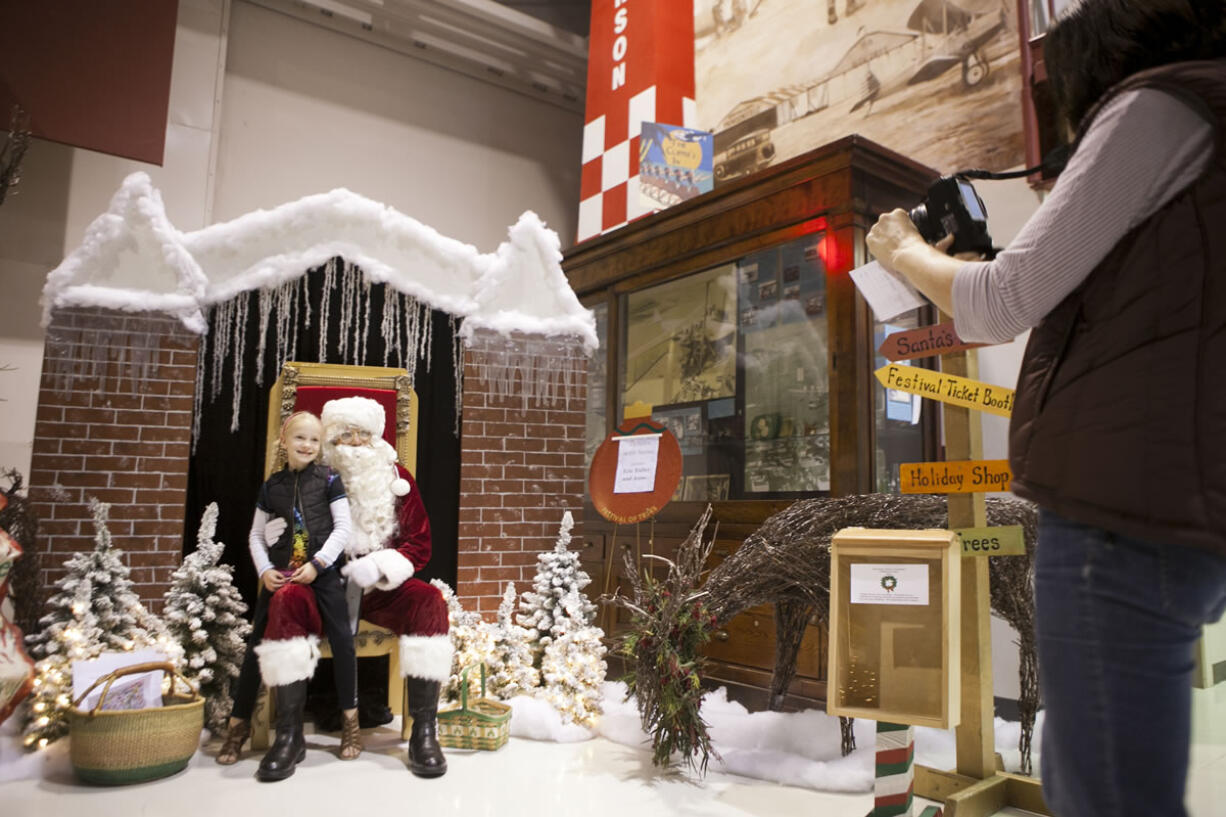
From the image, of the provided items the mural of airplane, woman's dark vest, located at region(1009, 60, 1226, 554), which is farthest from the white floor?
the mural of airplane

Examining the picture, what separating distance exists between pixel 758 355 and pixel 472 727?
2.11 metres

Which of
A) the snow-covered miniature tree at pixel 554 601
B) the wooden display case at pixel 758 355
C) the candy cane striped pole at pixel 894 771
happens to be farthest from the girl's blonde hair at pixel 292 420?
the candy cane striped pole at pixel 894 771

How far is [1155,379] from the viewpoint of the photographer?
946 millimetres

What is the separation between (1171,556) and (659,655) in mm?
1913

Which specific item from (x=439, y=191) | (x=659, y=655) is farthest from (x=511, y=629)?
(x=439, y=191)

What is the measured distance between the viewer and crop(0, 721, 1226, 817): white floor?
2359 millimetres

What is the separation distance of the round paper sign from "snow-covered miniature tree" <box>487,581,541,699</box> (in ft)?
1.73

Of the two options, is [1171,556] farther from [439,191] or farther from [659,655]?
[439,191]

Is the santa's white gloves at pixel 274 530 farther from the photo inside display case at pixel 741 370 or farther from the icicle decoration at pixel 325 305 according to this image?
the photo inside display case at pixel 741 370

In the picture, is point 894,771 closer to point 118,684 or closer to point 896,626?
point 896,626

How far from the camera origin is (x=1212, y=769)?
164 centimetres

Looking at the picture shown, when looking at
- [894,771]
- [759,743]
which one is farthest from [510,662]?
[894,771]

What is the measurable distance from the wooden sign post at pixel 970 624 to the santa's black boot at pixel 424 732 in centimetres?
153

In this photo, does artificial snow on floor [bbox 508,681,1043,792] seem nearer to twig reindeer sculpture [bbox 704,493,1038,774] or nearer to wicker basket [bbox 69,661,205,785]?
twig reindeer sculpture [bbox 704,493,1038,774]
